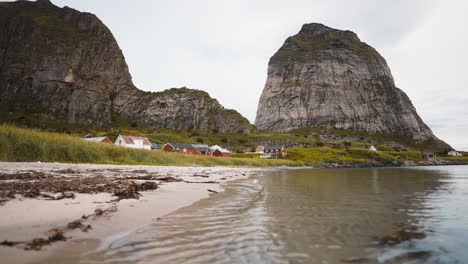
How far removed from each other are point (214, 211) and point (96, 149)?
956 inches

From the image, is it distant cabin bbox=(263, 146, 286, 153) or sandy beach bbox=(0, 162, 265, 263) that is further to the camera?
distant cabin bbox=(263, 146, 286, 153)

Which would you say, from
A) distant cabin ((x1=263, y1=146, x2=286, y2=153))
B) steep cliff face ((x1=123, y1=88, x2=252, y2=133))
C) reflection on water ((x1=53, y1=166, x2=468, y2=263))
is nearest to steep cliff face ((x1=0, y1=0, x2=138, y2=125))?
steep cliff face ((x1=123, y1=88, x2=252, y2=133))

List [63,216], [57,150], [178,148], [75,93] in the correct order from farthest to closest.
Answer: [75,93]
[178,148]
[57,150]
[63,216]

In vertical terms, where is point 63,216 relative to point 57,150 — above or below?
below

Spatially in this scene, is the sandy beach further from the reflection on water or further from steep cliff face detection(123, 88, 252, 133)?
steep cliff face detection(123, 88, 252, 133)

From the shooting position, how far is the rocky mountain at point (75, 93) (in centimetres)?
16838

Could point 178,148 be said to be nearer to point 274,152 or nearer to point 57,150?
point 274,152

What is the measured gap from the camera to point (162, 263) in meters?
4.25

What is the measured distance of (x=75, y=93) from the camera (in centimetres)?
17512

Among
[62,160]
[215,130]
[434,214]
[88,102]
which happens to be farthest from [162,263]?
[88,102]

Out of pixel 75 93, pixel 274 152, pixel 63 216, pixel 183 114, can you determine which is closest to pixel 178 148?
pixel 274 152

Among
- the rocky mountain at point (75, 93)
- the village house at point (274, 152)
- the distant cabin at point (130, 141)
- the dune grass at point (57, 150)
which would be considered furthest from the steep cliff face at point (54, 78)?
the dune grass at point (57, 150)

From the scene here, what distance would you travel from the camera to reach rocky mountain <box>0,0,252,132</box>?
168375 mm

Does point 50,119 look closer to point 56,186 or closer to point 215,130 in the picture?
point 215,130
